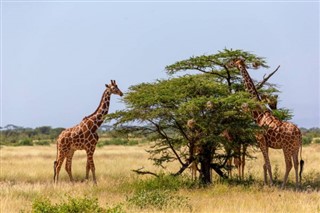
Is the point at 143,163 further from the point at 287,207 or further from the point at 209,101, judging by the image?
the point at 287,207

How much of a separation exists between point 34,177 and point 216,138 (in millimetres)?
8658

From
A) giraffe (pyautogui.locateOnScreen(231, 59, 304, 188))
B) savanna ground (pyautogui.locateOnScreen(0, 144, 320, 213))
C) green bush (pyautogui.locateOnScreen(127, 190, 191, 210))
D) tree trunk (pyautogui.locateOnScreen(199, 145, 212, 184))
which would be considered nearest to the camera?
savanna ground (pyautogui.locateOnScreen(0, 144, 320, 213))

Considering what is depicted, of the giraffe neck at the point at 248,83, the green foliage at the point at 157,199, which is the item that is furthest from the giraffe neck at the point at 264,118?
the green foliage at the point at 157,199

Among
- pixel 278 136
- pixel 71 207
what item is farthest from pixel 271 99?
pixel 71 207

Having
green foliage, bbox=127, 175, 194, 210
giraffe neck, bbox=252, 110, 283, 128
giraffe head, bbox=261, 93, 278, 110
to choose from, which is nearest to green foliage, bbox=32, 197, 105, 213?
green foliage, bbox=127, 175, 194, 210

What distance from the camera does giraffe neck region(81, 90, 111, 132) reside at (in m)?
16.4

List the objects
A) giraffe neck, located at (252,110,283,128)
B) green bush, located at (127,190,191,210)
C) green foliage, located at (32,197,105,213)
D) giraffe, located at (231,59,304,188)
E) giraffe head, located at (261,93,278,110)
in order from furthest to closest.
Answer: giraffe head, located at (261,93,278,110)
giraffe neck, located at (252,110,283,128)
giraffe, located at (231,59,304,188)
green bush, located at (127,190,191,210)
green foliage, located at (32,197,105,213)

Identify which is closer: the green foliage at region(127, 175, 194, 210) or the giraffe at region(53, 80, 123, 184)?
the green foliage at region(127, 175, 194, 210)

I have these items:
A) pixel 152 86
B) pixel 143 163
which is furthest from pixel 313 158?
pixel 152 86

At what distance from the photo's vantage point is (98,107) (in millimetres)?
16625

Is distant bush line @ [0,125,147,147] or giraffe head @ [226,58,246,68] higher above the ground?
giraffe head @ [226,58,246,68]

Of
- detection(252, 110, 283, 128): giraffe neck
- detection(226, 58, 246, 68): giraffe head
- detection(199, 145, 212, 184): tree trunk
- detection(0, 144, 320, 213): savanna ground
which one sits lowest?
detection(0, 144, 320, 213): savanna ground

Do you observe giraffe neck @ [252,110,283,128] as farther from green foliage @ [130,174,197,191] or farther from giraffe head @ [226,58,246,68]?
green foliage @ [130,174,197,191]

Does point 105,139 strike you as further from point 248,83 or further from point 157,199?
point 157,199
